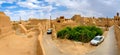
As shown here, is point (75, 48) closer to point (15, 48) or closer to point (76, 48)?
point (76, 48)

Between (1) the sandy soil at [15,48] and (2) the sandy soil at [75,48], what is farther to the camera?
Result: (2) the sandy soil at [75,48]

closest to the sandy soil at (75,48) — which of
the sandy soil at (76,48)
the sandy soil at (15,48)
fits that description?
the sandy soil at (76,48)

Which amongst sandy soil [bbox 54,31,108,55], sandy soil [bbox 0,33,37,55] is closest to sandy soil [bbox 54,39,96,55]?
sandy soil [bbox 54,31,108,55]

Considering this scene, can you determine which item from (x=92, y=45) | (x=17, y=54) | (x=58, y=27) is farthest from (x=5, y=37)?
(x=58, y=27)

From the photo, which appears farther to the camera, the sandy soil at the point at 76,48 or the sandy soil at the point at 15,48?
the sandy soil at the point at 76,48

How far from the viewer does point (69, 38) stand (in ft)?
141

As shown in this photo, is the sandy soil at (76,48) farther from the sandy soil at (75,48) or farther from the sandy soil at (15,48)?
the sandy soil at (15,48)

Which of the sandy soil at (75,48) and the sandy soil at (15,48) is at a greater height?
the sandy soil at (15,48)

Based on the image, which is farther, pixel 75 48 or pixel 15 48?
pixel 75 48

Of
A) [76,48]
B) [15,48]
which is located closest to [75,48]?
[76,48]

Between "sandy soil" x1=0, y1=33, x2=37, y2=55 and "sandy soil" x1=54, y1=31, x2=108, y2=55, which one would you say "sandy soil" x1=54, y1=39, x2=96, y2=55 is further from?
"sandy soil" x1=0, y1=33, x2=37, y2=55

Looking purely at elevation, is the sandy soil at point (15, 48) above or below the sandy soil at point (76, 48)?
above

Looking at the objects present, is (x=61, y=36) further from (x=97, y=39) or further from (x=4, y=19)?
(x=4, y=19)

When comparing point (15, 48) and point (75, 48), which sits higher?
point (15, 48)
